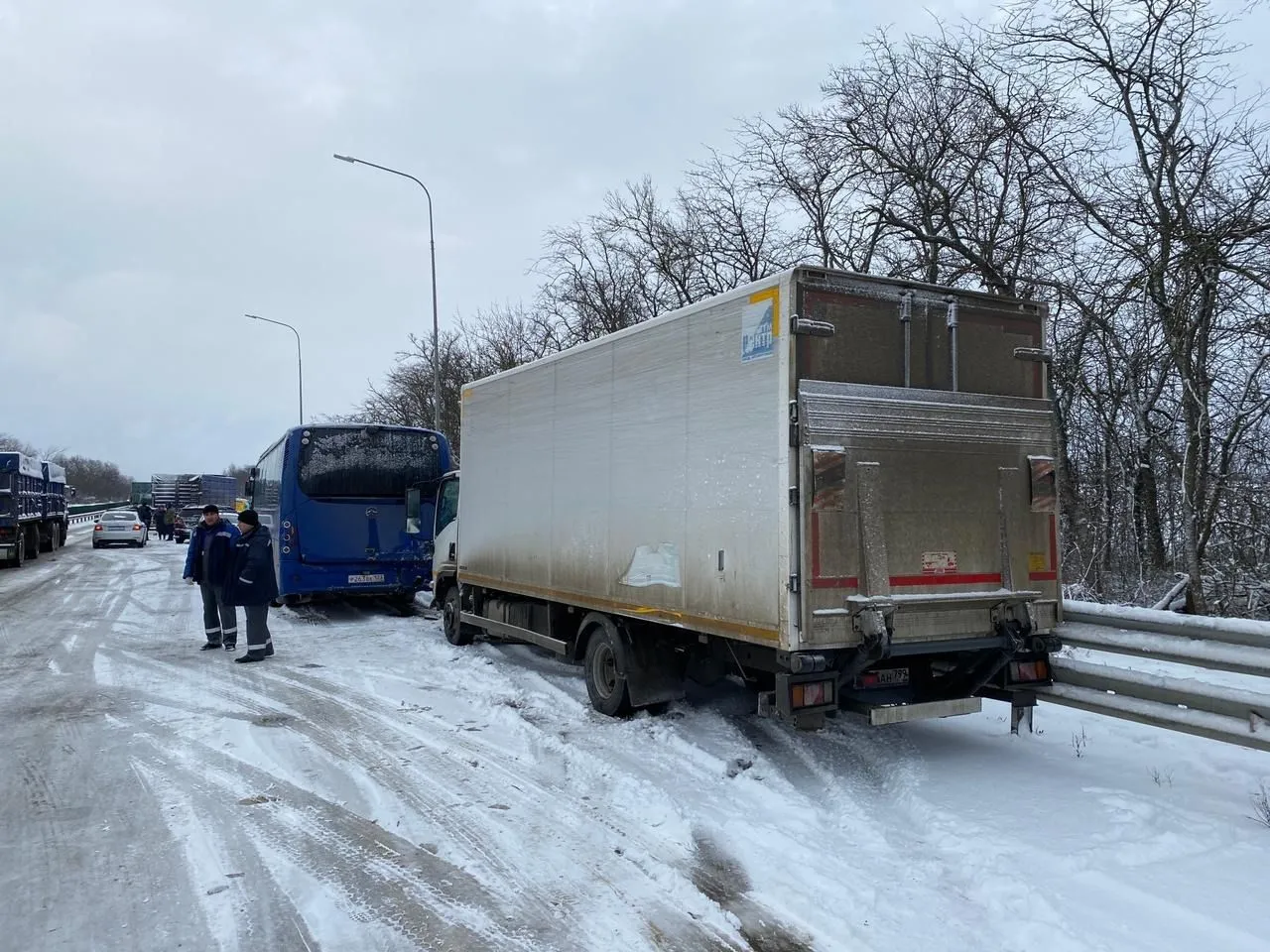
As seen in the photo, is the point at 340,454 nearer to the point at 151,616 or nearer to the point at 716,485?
the point at 151,616

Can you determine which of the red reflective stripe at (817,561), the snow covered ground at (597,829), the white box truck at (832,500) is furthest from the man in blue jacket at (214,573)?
the red reflective stripe at (817,561)

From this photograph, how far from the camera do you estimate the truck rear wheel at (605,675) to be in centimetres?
717

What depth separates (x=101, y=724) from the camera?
7129 millimetres

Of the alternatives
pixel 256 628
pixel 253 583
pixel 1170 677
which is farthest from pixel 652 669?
pixel 253 583

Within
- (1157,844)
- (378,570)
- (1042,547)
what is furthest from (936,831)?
(378,570)

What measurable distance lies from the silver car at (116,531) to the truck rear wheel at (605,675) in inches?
1360

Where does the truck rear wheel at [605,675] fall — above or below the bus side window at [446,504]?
below

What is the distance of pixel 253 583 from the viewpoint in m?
10.4

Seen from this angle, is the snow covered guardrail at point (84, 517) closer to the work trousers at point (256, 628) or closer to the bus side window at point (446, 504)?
the bus side window at point (446, 504)

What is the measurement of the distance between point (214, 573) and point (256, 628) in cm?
125

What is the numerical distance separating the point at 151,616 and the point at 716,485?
38.9 ft

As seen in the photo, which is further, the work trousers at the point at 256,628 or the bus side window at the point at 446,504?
the bus side window at the point at 446,504

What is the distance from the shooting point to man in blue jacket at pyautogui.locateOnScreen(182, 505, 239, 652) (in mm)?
10891

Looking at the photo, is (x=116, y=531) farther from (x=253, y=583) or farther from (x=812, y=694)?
(x=812, y=694)
